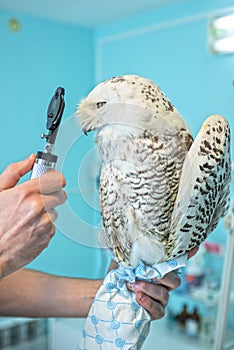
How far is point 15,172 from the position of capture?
2.81 feet

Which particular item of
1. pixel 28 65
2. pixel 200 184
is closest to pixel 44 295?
pixel 200 184

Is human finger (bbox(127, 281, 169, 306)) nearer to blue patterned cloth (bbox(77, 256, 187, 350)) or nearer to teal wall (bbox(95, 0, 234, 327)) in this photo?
blue patterned cloth (bbox(77, 256, 187, 350))

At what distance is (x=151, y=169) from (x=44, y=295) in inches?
21.6

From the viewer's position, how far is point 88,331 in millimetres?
805

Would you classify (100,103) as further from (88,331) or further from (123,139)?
(88,331)

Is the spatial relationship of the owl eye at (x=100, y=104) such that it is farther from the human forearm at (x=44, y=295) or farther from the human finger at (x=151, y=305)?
the human forearm at (x=44, y=295)

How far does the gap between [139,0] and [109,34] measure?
0.47m

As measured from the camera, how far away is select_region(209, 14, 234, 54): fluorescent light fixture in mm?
2133

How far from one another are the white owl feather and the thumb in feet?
0.61

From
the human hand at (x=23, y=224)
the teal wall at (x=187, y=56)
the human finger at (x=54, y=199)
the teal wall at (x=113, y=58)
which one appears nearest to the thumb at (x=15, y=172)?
the human hand at (x=23, y=224)

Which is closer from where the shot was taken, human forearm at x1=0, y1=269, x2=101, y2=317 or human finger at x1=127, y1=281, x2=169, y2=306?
human finger at x1=127, y1=281, x2=169, y2=306

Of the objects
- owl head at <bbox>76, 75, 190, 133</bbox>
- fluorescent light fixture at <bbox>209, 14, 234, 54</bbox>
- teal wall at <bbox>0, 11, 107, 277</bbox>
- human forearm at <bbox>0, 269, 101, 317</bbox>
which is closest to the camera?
owl head at <bbox>76, 75, 190, 133</bbox>

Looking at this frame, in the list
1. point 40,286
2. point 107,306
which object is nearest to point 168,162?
point 107,306

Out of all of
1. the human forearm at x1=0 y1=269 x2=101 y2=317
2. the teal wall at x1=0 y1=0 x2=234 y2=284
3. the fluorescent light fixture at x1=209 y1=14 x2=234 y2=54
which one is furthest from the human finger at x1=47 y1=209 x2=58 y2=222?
the fluorescent light fixture at x1=209 y1=14 x2=234 y2=54
